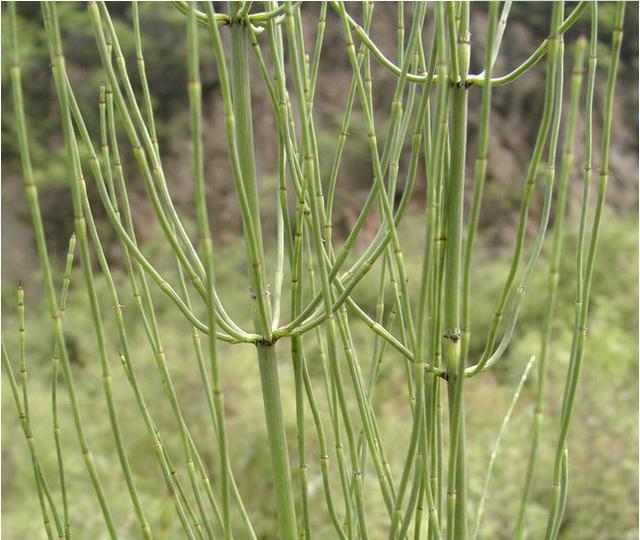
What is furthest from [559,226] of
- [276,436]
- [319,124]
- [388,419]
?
[319,124]

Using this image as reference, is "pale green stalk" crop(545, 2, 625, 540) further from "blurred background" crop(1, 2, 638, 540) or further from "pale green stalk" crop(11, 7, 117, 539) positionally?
"blurred background" crop(1, 2, 638, 540)

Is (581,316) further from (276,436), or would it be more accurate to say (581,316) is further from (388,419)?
(388,419)

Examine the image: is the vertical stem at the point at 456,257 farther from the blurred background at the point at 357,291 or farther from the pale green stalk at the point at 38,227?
the blurred background at the point at 357,291

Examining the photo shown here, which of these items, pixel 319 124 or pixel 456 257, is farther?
pixel 319 124

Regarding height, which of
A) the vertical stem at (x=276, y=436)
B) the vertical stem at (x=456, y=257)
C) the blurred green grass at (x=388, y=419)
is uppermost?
the vertical stem at (x=456, y=257)

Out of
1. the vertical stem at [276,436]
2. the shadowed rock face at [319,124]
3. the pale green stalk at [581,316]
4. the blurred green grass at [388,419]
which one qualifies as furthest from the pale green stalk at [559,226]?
the shadowed rock face at [319,124]

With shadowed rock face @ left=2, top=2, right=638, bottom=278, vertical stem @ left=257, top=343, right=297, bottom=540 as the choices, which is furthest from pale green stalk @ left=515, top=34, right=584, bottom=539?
shadowed rock face @ left=2, top=2, right=638, bottom=278

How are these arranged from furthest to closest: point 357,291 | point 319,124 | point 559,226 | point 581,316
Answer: point 319,124, point 357,291, point 581,316, point 559,226

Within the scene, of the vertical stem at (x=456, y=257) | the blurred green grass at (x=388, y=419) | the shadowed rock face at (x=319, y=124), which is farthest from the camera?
the shadowed rock face at (x=319, y=124)
